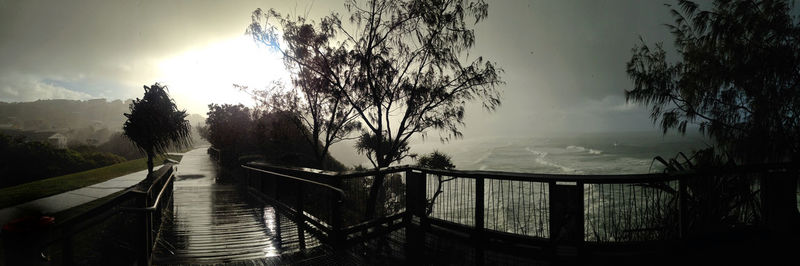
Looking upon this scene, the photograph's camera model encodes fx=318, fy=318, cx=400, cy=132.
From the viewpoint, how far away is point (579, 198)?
350 cm

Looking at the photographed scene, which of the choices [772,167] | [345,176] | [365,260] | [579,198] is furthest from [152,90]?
[772,167]

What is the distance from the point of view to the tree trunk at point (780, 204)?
180 inches

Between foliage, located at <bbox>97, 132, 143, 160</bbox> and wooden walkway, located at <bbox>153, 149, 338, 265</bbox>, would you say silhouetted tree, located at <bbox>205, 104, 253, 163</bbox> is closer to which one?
wooden walkway, located at <bbox>153, 149, 338, 265</bbox>

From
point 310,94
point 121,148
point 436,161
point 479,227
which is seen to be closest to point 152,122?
point 310,94

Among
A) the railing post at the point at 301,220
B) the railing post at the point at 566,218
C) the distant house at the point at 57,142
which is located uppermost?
the distant house at the point at 57,142

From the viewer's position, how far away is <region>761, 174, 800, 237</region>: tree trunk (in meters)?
4.57

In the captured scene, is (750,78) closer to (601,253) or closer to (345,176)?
(601,253)

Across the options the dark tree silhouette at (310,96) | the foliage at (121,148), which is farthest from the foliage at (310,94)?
the foliage at (121,148)

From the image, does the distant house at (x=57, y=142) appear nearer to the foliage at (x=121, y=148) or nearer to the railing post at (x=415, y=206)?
the foliage at (x=121, y=148)

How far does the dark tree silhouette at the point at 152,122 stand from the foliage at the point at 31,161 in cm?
1558

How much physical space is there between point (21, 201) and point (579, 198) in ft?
51.8

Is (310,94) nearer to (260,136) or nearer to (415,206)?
(260,136)

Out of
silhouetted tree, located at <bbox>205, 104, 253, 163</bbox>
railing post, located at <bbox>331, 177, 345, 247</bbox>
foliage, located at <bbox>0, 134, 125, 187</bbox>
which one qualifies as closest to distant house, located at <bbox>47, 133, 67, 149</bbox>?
foliage, located at <bbox>0, 134, 125, 187</bbox>

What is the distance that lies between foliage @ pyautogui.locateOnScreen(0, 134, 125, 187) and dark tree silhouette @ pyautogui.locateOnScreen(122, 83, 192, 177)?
51.1ft
